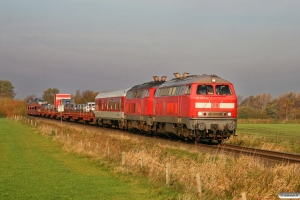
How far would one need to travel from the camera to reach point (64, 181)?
16.9m

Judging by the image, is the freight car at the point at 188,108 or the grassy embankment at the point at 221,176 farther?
the freight car at the point at 188,108

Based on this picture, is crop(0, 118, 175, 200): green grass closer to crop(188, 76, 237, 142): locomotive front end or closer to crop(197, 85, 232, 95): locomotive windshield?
crop(188, 76, 237, 142): locomotive front end

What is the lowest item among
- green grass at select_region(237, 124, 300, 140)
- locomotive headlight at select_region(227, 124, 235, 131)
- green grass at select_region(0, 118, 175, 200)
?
green grass at select_region(0, 118, 175, 200)

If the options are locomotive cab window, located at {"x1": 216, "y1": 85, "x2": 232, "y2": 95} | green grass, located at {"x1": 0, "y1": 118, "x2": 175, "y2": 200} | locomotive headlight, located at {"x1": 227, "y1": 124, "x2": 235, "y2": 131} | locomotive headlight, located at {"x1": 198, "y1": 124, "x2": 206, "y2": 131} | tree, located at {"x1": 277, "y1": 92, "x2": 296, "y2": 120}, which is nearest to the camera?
green grass, located at {"x1": 0, "y1": 118, "x2": 175, "y2": 200}

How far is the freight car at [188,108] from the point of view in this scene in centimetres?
2702

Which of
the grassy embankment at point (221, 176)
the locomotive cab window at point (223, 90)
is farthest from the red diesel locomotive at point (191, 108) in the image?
the grassy embankment at point (221, 176)

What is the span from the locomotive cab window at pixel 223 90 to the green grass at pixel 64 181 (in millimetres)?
8685

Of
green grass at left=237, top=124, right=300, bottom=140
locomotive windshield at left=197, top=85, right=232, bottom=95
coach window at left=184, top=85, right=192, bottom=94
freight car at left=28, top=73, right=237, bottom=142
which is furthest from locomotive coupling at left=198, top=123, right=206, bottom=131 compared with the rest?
green grass at left=237, top=124, right=300, bottom=140

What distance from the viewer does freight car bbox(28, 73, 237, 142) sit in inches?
1064

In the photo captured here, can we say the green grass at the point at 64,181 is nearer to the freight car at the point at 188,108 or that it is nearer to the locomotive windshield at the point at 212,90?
the freight car at the point at 188,108

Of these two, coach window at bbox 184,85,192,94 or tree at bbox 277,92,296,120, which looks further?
tree at bbox 277,92,296,120

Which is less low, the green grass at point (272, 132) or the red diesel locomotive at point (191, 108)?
the red diesel locomotive at point (191, 108)

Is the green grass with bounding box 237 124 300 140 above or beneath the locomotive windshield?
beneath

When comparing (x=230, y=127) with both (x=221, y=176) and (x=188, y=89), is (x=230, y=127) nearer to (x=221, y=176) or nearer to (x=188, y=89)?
(x=188, y=89)
